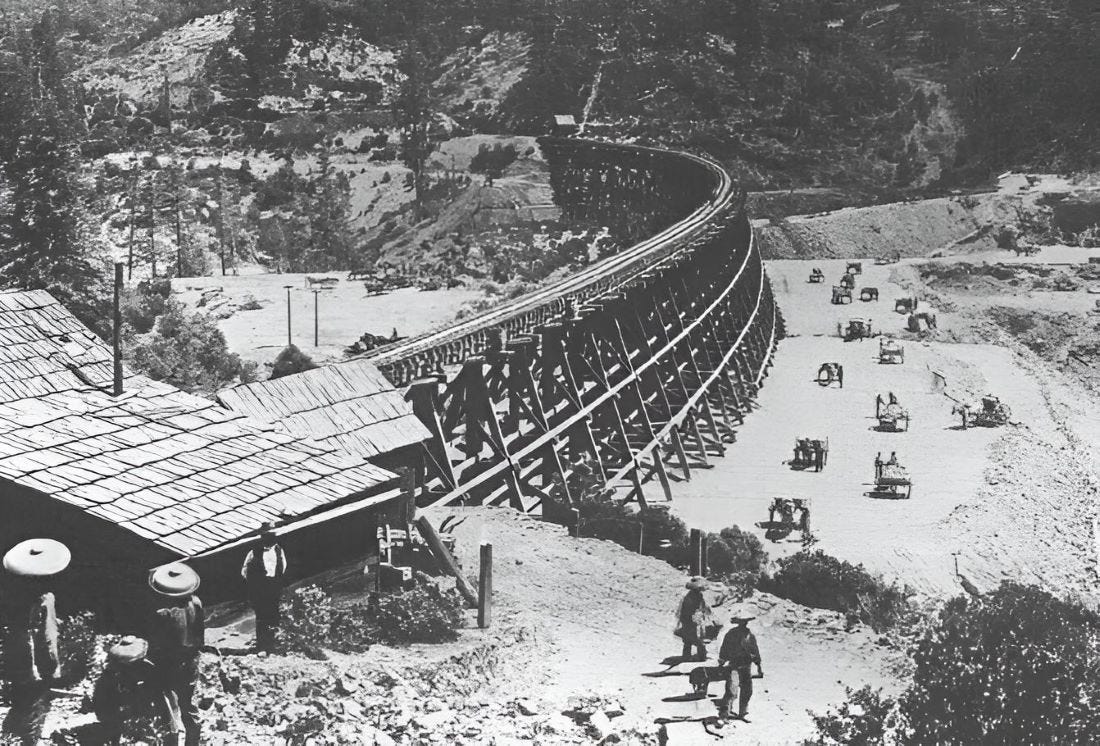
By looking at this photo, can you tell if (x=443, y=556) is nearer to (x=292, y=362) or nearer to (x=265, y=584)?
(x=265, y=584)

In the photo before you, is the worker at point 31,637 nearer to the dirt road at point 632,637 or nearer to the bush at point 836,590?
the dirt road at point 632,637

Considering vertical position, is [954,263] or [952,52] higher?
[952,52]

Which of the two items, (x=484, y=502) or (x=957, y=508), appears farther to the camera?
(x=957, y=508)

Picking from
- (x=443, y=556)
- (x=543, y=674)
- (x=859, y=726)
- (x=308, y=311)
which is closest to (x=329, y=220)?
(x=308, y=311)

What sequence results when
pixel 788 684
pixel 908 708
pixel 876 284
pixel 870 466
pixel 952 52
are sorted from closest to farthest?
pixel 908 708, pixel 788 684, pixel 870 466, pixel 876 284, pixel 952 52

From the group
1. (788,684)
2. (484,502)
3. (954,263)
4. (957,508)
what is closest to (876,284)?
(954,263)

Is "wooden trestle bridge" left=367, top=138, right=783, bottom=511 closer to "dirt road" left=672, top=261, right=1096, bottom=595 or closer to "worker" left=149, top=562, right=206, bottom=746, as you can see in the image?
"dirt road" left=672, top=261, right=1096, bottom=595

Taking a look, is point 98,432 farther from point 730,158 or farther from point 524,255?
point 730,158
